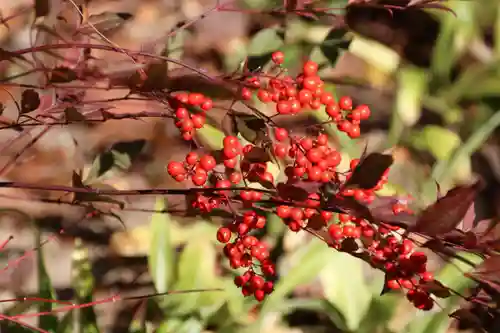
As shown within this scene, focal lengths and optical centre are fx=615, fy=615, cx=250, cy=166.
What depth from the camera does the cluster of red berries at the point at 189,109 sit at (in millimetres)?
520

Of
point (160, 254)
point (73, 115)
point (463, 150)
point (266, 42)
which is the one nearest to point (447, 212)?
point (73, 115)

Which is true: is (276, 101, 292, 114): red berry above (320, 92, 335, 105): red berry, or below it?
above

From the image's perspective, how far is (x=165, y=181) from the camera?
4.01 feet

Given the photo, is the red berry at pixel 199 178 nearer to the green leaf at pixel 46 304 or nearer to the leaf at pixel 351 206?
the leaf at pixel 351 206

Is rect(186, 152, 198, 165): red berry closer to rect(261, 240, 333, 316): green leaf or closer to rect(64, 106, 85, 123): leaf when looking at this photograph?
rect(64, 106, 85, 123): leaf

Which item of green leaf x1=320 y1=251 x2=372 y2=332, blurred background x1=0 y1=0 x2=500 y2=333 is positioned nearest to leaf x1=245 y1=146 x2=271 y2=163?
blurred background x1=0 y1=0 x2=500 y2=333

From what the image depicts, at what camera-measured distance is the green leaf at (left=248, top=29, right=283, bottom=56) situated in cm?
78

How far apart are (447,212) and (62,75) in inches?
13.8

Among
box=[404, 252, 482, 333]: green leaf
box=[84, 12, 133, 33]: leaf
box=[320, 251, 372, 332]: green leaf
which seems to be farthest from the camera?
box=[320, 251, 372, 332]: green leaf

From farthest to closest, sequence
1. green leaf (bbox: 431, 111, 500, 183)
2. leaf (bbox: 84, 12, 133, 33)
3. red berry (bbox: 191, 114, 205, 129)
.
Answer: green leaf (bbox: 431, 111, 500, 183) → leaf (bbox: 84, 12, 133, 33) → red berry (bbox: 191, 114, 205, 129)

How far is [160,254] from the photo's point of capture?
1.03 meters

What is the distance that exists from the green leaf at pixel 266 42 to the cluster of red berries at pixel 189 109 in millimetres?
271

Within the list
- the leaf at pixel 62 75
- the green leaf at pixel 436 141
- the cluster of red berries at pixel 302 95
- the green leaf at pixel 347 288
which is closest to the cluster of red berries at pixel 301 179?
the cluster of red berries at pixel 302 95

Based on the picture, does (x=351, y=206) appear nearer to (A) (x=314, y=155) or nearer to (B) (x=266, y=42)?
(A) (x=314, y=155)
